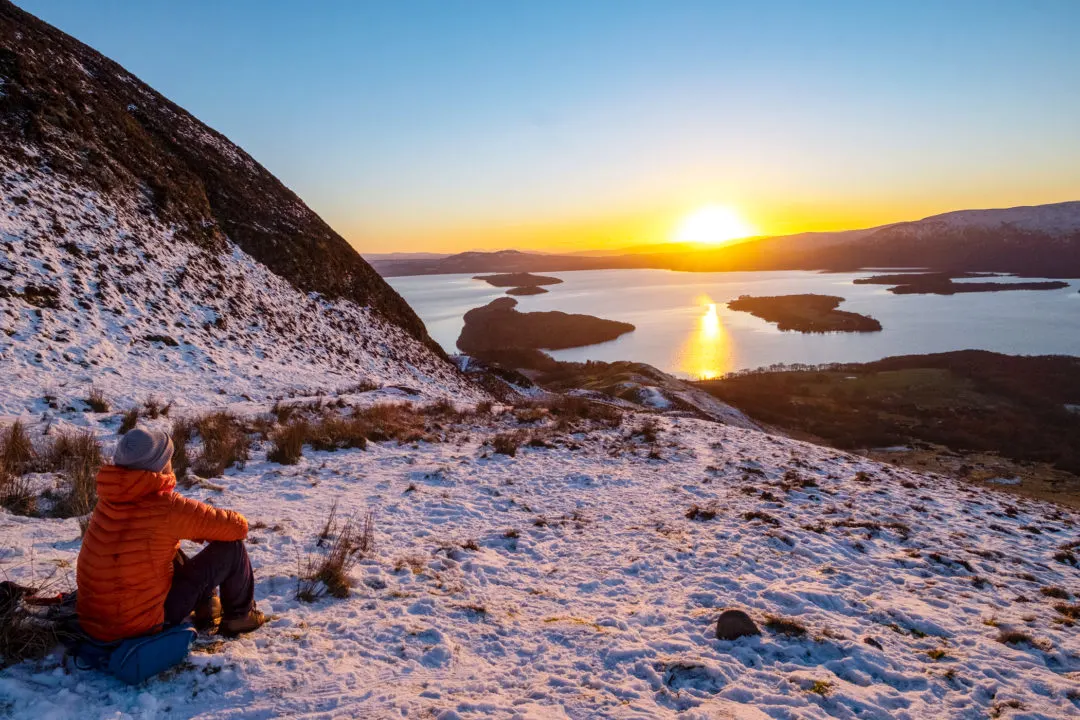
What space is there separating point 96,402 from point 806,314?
4219 inches

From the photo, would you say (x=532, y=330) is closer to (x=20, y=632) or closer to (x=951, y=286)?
(x=20, y=632)

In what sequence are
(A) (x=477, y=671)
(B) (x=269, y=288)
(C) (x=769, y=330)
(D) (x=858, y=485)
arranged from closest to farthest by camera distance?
1. (A) (x=477, y=671)
2. (D) (x=858, y=485)
3. (B) (x=269, y=288)
4. (C) (x=769, y=330)

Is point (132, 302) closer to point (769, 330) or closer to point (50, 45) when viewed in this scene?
point (50, 45)

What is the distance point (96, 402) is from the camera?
34.1ft

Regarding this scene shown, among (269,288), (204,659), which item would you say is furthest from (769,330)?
(204,659)

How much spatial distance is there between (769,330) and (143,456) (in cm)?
9761

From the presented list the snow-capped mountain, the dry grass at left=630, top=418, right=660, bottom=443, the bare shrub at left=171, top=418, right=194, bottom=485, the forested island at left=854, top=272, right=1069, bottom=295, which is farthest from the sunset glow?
the forested island at left=854, top=272, right=1069, bottom=295

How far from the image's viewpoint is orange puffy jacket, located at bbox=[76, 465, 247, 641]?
323cm

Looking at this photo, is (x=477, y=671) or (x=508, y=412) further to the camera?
(x=508, y=412)

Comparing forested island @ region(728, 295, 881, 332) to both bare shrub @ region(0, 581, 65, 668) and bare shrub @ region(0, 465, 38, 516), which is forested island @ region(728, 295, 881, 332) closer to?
bare shrub @ region(0, 465, 38, 516)

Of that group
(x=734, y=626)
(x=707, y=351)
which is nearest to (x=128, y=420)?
(x=734, y=626)

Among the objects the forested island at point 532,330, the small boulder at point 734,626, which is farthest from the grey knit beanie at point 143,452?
the forested island at point 532,330

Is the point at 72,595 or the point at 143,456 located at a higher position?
the point at 143,456

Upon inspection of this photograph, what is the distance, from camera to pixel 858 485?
1144cm
